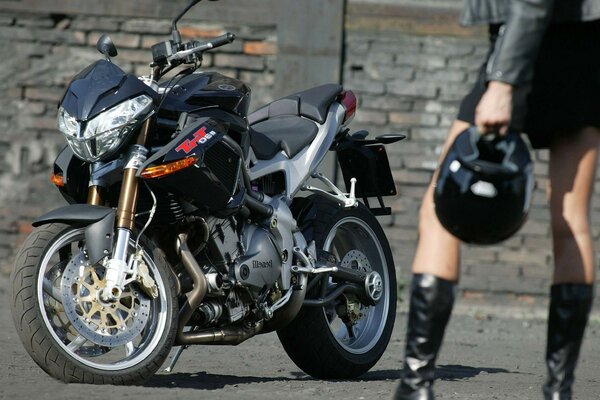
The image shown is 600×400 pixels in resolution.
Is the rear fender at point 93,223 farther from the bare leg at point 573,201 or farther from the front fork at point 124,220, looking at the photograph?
the bare leg at point 573,201

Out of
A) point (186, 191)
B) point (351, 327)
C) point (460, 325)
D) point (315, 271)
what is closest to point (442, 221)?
point (186, 191)

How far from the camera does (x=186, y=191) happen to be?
425 cm

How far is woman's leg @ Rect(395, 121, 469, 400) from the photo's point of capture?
3.27 meters

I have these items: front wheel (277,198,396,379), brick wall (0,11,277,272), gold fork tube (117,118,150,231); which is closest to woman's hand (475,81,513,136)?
gold fork tube (117,118,150,231)

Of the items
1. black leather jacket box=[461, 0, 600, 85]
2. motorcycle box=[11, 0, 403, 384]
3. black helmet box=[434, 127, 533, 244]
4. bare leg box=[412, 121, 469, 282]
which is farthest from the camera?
motorcycle box=[11, 0, 403, 384]

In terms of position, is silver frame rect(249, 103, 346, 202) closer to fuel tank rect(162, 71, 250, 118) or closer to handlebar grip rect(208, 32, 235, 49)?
fuel tank rect(162, 71, 250, 118)

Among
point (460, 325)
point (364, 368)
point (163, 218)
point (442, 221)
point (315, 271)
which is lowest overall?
point (460, 325)

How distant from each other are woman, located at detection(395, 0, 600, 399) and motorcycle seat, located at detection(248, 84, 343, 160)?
5.40 ft

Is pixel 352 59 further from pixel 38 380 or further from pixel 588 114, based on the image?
pixel 588 114

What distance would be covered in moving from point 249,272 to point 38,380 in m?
0.86

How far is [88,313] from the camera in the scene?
413cm

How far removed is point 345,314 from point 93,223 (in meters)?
1.45

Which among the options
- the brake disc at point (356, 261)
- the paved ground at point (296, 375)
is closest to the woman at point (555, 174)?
the paved ground at point (296, 375)

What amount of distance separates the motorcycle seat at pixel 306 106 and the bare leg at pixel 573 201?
6.14 feet
